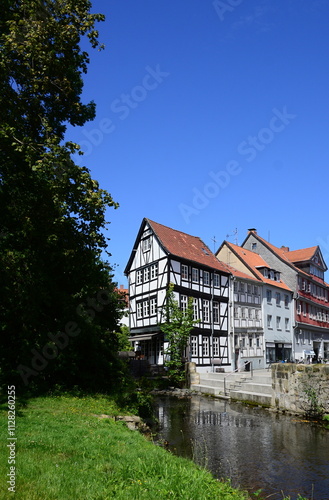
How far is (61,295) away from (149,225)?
74.2 ft

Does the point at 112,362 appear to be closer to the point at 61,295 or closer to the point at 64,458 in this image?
the point at 61,295

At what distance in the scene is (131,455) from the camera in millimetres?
7910

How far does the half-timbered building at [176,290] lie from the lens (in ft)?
120

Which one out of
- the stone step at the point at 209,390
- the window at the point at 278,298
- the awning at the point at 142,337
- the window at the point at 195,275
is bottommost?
the stone step at the point at 209,390

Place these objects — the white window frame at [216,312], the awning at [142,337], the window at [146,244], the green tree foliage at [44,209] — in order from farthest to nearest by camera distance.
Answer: the white window frame at [216,312] < the window at [146,244] < the awning at [142,337] < the green tree foliage at [44,209]

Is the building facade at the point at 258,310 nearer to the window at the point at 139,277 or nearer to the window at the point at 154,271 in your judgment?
the window at the point at 154,271

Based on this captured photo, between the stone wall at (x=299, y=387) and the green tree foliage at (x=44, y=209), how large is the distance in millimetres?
8918

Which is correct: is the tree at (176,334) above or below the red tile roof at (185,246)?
below

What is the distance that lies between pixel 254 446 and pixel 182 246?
1057 inches

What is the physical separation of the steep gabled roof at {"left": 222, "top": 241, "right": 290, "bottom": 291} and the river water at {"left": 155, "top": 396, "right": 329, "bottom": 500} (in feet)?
85.4

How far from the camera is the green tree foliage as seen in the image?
1377cm

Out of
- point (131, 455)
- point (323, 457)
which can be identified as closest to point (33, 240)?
point (131, 455)

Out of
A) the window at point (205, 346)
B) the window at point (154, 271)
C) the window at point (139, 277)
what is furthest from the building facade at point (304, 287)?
the window at point (154, 271)

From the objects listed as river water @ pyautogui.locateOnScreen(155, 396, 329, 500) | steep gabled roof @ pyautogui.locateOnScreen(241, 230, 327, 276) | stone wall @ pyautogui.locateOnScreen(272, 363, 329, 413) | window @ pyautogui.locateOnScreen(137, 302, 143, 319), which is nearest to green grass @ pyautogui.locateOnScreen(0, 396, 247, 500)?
river water @ pyautogui.locateOnScreen(155, 396, 329, 500)
